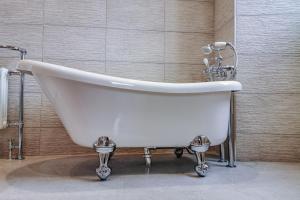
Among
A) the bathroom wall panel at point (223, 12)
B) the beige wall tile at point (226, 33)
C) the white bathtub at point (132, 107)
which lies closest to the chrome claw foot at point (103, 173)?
the white bathtub at point (132, 107)

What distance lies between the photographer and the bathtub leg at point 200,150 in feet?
4.39

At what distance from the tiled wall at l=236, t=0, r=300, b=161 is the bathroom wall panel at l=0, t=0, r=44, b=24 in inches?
55.0

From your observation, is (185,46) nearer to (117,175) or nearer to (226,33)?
(226,33)

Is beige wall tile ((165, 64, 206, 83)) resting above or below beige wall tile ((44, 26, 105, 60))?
below

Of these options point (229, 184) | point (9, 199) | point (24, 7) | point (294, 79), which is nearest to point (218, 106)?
point (229, 184)

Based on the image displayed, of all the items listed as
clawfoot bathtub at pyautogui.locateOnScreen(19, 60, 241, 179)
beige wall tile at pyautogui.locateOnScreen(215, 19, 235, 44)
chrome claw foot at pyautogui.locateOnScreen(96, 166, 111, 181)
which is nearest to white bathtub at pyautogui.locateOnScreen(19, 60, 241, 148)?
clawfoot bathtub at pyautogui.locateOnScreen(19, 60, 241, 179)

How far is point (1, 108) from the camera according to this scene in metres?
1.66

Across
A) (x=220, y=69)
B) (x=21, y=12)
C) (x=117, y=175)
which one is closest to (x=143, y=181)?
(x=117, y=175)

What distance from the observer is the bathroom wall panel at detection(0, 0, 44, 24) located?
183 cm

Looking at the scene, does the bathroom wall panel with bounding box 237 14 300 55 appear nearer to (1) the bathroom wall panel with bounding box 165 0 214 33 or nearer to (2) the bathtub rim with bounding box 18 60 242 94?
(1) the bathroom wall panel with bounding box 165 0 214 33

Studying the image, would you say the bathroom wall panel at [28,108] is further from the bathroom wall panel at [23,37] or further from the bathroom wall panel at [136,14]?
the bathroom wall panel at [136,14]

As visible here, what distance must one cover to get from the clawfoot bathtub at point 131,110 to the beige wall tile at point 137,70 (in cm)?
71

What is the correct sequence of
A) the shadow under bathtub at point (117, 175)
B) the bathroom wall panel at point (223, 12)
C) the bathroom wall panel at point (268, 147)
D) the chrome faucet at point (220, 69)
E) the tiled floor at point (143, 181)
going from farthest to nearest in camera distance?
the bathroom wall panel at point (223, 12), the bathroom wall panel at point (268, 147), the chrome faucet at point (220, 69), the shadow under bathtub at point (117, 175), the tiled floor at point (143, 181)

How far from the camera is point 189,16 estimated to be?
6.80ft
